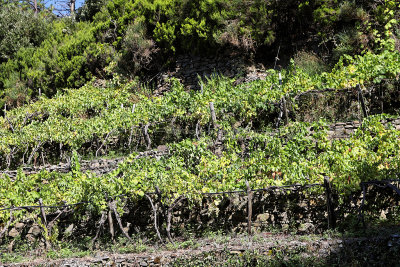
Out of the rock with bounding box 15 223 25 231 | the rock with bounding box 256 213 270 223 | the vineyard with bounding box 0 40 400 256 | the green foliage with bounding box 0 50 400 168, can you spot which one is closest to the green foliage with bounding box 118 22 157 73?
the green foliage with bounding box 0 50 400 168

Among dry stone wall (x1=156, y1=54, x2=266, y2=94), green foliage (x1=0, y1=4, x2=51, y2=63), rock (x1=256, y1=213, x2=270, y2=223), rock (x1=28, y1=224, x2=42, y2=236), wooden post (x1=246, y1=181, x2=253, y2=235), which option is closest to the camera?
wooden post (x1=246, y1=181, x2=253, y2=235)

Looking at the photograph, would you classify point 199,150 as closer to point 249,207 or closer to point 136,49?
point 249,207

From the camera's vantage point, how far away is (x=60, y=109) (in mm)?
11336

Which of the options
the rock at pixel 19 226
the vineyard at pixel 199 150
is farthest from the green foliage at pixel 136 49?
the rock at pixel 19 226

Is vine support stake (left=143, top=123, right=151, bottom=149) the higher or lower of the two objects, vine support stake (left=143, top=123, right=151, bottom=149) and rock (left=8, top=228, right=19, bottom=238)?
the higher

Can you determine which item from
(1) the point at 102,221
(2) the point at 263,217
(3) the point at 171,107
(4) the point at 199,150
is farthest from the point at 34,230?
(3) the point at 171,107

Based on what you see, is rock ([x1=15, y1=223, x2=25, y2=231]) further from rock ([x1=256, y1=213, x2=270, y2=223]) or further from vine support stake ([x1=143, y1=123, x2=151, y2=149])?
rock ([x1=256, y1=213, x2=270, y2=223])

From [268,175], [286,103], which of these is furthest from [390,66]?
[268,175]

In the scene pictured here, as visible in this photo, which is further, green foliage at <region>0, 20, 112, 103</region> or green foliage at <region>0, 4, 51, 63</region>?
green foliage at <region>0, 4, 51, 63</region>

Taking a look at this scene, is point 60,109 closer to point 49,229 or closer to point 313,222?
point 49,229

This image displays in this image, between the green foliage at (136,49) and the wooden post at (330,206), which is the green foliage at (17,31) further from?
the wooden post at (330,206)

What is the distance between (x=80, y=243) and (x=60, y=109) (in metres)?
6.34

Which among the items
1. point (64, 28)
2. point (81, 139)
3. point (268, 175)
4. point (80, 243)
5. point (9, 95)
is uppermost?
point (64, 28)

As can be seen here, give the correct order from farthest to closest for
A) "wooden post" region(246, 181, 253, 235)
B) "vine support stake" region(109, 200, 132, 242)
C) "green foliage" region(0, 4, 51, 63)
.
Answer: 1. "green foliage" region(0, 4, 51, 63)
2. "vine support stake" region(109, 200, 132, 242)
3. "wooden post" region(246, 181, 253, 235)
